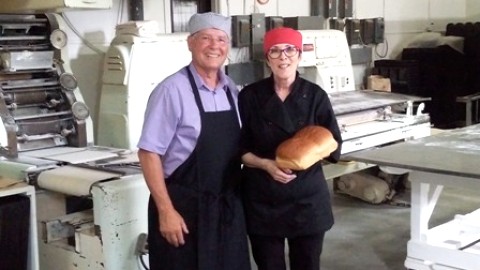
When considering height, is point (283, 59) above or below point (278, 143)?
above

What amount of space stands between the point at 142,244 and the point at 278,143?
0.79 m

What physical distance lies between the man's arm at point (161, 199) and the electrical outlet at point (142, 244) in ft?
1.44

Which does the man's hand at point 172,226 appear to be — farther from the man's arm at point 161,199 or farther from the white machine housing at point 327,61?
the white machine housing at point 327,61

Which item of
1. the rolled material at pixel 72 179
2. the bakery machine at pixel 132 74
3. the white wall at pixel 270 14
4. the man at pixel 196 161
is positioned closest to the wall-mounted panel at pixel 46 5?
the bakery machine at pixel 132 74

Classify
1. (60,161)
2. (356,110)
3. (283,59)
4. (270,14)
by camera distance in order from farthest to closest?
(270,14), (356,110), (60,161), (283,59)

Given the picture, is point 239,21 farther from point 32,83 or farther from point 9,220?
point 9,220

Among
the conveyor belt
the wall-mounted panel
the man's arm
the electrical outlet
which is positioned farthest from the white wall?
the man's arm

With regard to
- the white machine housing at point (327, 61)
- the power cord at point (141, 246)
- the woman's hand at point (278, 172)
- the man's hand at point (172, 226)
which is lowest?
the power cord at point (141, 246)

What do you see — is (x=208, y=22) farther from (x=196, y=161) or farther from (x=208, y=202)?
(x=208, y=202)

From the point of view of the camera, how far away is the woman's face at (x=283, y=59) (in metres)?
2.20

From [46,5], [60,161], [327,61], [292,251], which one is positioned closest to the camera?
[292,251]

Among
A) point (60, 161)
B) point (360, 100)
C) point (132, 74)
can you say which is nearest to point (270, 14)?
point (360, 100)

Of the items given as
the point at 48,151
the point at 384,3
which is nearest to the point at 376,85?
the point at 384,3

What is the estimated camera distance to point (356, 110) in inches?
162
